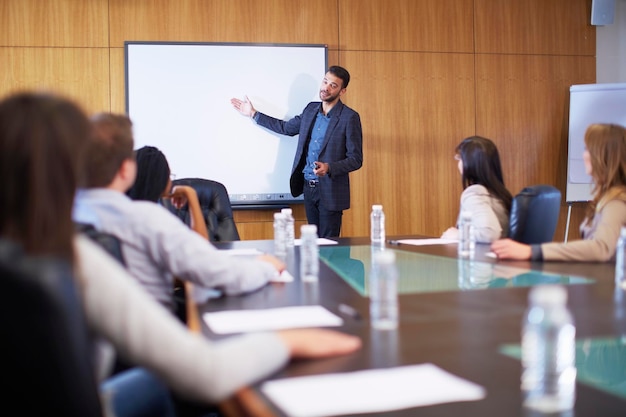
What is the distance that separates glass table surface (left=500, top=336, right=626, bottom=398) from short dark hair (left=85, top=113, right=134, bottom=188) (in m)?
1.12

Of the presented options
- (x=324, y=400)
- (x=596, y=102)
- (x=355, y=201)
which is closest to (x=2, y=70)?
(x=355, y=201)

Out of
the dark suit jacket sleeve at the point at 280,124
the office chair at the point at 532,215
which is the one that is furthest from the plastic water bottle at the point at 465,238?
the dark suit jacket sleeve at the point at 280,124

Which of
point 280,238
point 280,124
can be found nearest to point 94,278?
point 280,238

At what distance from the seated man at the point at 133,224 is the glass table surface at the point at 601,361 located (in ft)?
3.02

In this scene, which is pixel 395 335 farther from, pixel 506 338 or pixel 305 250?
pixel 305 250

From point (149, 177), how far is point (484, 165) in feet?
5.65

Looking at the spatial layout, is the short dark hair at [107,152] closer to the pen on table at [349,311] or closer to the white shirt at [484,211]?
the pen on table at [349,311]

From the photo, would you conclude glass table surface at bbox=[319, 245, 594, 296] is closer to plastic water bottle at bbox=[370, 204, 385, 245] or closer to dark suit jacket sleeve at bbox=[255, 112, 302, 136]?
plastic water bottle at bbox=[370, 204, 385, 245]

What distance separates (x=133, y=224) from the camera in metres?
2.03

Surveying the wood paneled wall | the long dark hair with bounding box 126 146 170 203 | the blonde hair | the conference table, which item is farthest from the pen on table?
the wood paneled wall

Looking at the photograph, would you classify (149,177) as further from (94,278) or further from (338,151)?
(338,151)

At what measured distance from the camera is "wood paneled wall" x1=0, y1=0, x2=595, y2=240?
6.23 m

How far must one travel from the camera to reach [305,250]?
2.49 metres

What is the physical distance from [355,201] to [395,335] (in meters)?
5.21
